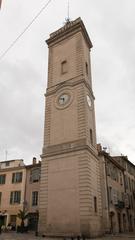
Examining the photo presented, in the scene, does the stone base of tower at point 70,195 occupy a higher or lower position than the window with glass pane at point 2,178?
lower

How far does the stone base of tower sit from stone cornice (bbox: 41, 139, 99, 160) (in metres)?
0.10

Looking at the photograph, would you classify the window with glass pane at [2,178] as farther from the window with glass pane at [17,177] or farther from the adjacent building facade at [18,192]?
the window with glass pane at [17,177]

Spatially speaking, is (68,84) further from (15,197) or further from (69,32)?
(15,197)

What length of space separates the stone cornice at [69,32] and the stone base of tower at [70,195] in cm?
1492

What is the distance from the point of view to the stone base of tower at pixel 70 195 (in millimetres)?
20688

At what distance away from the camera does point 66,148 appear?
2400 centimetres

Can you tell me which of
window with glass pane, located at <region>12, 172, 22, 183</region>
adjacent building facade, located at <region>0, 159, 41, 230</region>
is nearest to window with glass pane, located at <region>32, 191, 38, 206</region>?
adjacent building facade, located at <region>0, 159, 41, 230</region>

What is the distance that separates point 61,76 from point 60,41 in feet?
17.2

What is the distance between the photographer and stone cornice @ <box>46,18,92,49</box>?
2997 cm

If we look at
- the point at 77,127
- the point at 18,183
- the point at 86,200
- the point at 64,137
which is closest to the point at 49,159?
the point at 64,137

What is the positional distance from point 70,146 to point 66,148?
1.50ft

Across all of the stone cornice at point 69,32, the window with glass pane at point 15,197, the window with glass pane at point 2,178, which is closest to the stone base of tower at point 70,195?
the window with glass pane at point 15,197

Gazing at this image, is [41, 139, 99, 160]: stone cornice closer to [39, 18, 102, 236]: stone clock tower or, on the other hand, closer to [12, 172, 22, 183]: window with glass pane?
[39, 18, 102, 236]: stone clock tower

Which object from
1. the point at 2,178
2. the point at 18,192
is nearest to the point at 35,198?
the point at 18,192
